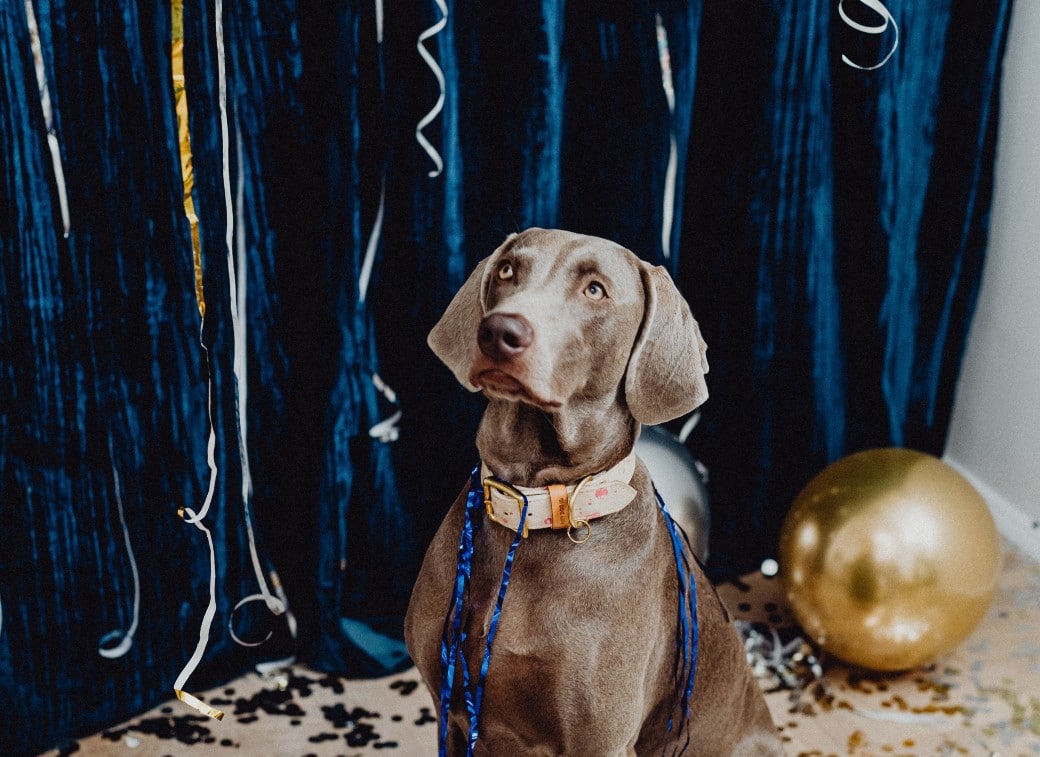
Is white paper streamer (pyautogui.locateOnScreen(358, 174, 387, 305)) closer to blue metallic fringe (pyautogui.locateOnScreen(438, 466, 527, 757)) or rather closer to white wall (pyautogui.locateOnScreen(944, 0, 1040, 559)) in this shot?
blue metallic fringe (pyautogui.locateOnScreen(438, 466, 527, 757))

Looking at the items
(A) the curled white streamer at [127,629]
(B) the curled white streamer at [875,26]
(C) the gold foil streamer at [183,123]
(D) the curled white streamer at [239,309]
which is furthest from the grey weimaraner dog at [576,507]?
(B) the curled white streamer at [875,26]

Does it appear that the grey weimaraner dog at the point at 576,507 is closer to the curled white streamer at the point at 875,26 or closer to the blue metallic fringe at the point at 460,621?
the blue metallic fringe at the point at 460,621

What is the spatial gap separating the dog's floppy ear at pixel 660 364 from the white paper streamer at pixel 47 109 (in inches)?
38.2

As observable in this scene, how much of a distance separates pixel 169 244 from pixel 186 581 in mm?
648

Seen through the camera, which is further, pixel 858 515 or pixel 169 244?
pixel 858 515

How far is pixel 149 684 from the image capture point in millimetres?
2102

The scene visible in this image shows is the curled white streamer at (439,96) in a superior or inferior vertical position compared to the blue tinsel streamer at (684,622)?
superior

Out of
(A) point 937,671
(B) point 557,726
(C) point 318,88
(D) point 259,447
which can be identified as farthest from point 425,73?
(A) point 937,671

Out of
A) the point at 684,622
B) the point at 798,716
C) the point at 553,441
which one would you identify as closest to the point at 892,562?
the point at 798,716

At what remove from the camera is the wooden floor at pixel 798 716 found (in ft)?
6.70

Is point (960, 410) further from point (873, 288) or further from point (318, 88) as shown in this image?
point (318, 88)

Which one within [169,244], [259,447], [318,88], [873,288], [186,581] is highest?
[318,88]

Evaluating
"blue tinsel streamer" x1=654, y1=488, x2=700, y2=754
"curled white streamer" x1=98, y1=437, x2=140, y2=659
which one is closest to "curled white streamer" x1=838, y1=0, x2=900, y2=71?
"blue tinsel streamer" x1=654, y1=488, x2=700, y2=754

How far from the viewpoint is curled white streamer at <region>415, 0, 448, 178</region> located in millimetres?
1877
